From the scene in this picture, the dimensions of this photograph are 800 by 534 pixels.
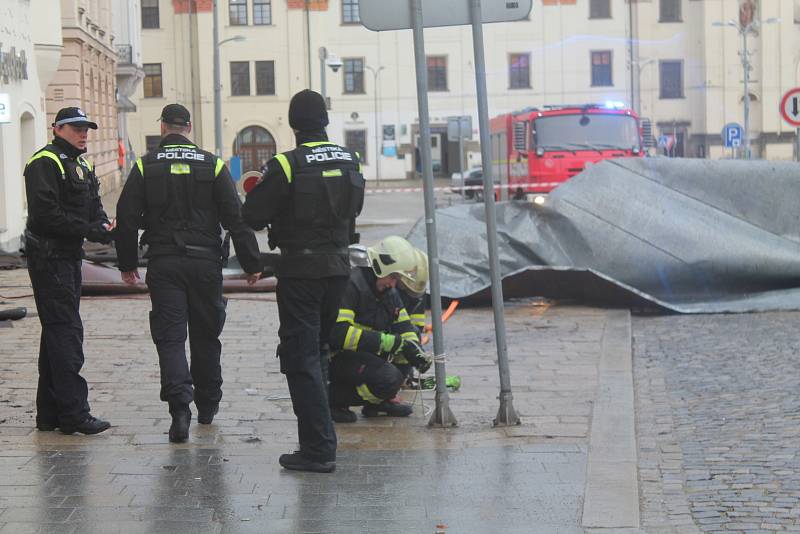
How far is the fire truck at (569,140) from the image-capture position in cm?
3183

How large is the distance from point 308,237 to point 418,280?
50.8 inches

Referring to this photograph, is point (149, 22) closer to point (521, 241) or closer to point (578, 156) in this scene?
point (578, 156)

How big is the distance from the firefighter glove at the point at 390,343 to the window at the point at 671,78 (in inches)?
2471

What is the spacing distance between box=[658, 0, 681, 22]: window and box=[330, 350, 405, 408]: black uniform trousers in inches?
2540

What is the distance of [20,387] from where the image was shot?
360 inches

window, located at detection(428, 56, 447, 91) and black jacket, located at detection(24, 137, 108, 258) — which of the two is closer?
black jacket, located at detection(24, 137, 108, 258)

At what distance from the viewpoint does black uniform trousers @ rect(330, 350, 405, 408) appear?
7922mm

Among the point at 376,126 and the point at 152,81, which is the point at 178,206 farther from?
the point at 152,81

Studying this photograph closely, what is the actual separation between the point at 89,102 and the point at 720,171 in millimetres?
29783

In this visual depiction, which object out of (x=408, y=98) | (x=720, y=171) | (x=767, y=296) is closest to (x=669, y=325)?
(x=767, y=296)

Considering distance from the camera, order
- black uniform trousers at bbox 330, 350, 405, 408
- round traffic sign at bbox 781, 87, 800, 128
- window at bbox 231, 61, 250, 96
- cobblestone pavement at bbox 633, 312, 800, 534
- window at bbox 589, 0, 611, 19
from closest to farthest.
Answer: cobblestone pavement at bbox 633, 312, 800, 534, black uniform trousers at bbox 330, 350, 405, 408, round traffic sign at bbox 781, 87, 800, 128, window at bbox 589, 0, 611, 19, window at bbox 231, 61, 250, 96

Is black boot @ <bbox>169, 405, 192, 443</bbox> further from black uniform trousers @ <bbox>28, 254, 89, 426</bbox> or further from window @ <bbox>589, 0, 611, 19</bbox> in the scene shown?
window @ <bbox>589, 0, 611, 19</bbox>

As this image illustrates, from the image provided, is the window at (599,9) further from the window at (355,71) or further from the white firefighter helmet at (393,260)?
the white firefighter helmet at (393,260)

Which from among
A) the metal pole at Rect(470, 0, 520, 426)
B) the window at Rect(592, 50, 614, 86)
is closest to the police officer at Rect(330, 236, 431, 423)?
the metal pole at Rect(470, 0, 520, 426)
